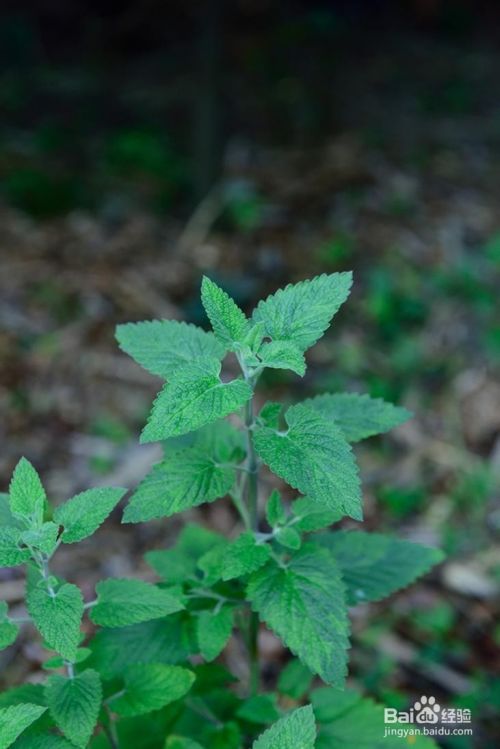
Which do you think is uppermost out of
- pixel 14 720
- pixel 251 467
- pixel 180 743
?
pixel 251 467

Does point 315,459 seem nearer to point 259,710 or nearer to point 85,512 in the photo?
point 85,512

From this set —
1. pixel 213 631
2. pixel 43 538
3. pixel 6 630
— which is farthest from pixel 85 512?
pixel 213 631

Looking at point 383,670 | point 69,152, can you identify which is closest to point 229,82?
point 69,152

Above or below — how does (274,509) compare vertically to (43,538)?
below

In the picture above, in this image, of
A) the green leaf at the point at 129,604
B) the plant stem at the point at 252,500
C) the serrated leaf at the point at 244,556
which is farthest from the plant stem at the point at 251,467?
the green leaf at the point at 129,604

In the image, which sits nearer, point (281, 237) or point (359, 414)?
point (359, 414)

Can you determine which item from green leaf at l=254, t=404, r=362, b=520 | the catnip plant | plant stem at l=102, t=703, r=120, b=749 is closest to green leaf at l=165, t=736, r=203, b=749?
the catnip plant

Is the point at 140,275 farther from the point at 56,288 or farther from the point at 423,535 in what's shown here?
the point at 423,535
